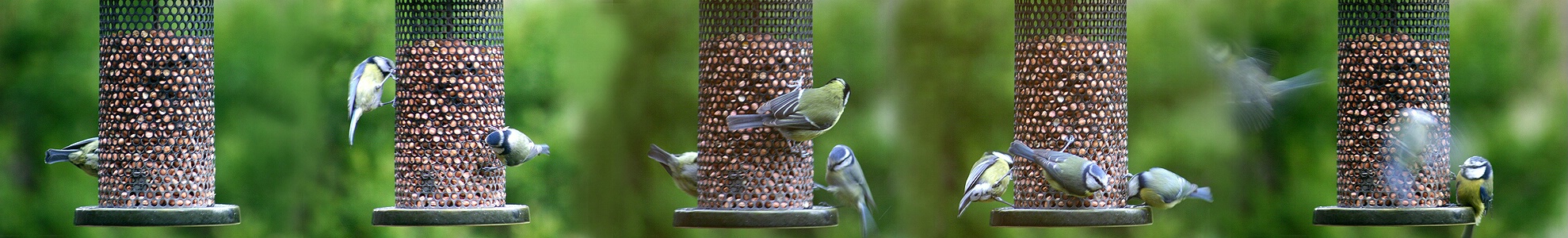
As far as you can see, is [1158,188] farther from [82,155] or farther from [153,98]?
[82,155]

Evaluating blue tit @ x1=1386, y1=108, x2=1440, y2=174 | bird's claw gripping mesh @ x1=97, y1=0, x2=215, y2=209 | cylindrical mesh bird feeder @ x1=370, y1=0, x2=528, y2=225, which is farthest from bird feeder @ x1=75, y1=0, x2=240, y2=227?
blue tit @ x1=1386, y1=108, x2=1440, y2=174

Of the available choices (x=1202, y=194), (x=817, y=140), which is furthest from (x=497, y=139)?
(x=817, y=140)

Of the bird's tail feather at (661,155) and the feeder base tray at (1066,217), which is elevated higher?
the bird's tail feather at (661,155)

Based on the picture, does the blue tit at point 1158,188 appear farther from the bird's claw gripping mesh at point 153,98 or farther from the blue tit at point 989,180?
the bird's claw gripping mesh at point 153,98

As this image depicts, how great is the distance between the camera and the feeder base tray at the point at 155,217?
6133mm

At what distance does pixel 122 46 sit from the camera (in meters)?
6.30

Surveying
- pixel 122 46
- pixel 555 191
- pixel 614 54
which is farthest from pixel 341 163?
pixel 122 46

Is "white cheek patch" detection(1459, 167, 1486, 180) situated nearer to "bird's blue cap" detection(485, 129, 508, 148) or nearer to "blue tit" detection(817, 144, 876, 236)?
"blue tit" detection(817, 144, 876, 236)

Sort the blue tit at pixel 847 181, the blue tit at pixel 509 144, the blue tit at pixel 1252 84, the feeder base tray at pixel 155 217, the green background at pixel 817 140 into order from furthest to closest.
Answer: the green background at pixel 817 140, the blue tit at pixel 1252 84, the blue tit at pixel 847 181, the blue tit at pixel 509 144, the feeder base tray at pixel 155 217

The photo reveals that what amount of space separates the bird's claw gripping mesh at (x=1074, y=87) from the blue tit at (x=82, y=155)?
3529 mm

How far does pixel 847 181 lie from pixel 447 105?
1552mm

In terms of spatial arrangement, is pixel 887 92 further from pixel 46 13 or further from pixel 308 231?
pixel 46 13

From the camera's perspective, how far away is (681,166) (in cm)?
683

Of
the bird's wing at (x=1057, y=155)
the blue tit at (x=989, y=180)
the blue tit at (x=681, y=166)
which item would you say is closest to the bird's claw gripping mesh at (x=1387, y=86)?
the bird's wing at (x=1057, y=155)
